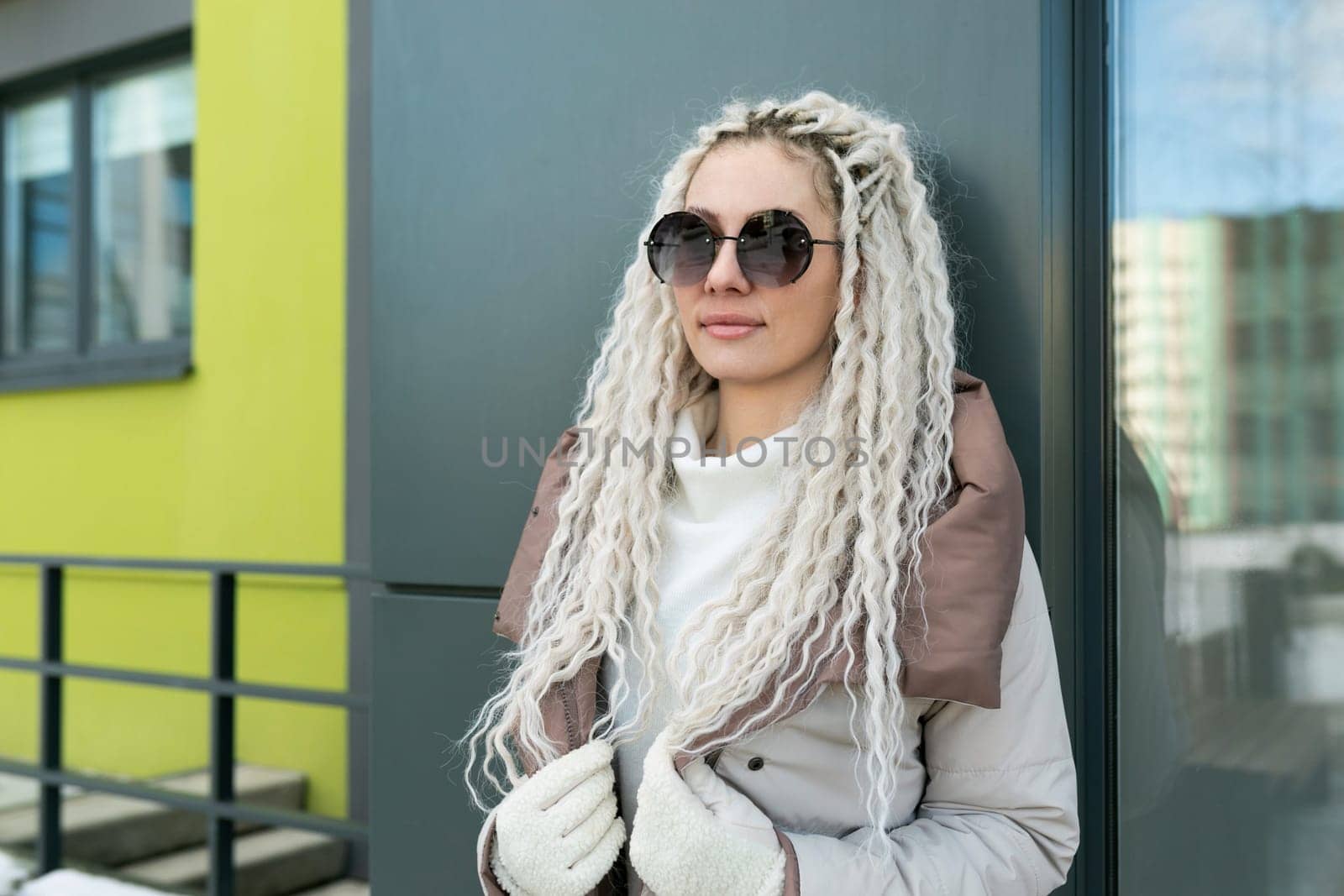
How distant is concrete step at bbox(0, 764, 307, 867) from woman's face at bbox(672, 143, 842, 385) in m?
3.70

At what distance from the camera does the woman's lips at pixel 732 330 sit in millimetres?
1651

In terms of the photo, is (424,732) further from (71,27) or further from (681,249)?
(71,27)

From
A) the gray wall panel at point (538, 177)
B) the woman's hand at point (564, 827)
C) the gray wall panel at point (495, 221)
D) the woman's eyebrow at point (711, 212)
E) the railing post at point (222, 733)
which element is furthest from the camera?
the railing post at point (222, 733)

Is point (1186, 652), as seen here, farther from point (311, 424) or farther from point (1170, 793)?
point (311, 424)

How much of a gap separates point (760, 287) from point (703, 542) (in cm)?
37

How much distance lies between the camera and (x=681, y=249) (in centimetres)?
168

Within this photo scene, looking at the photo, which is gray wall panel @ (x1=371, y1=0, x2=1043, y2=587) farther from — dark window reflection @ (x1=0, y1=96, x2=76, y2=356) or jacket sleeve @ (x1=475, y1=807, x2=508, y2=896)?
dark window reflection @ (x1=0, y1=96, x2=76, y2=356)

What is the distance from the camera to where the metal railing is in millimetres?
3283

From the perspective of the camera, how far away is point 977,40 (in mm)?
1815

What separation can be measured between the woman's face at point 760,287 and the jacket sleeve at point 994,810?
45cm

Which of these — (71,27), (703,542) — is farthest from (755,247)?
(71,27)

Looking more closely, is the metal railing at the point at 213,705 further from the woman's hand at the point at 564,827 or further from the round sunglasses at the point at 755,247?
the round sunglasses at the point at 755,247

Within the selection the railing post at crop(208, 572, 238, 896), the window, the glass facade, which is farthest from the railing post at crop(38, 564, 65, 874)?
the glass facade

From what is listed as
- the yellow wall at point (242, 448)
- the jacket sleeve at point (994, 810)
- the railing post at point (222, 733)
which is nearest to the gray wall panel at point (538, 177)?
the jacket sleeve at point (994, 810)
